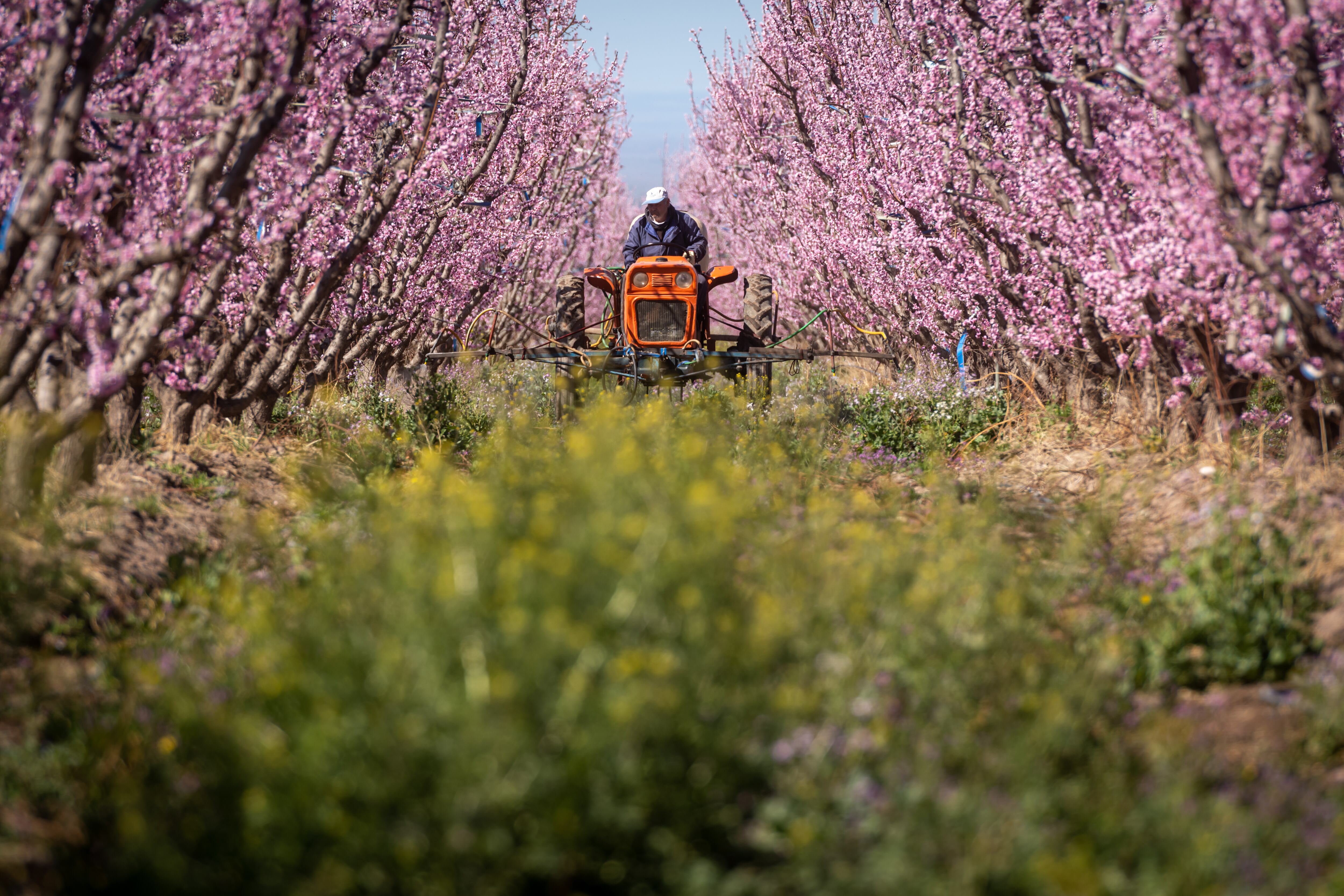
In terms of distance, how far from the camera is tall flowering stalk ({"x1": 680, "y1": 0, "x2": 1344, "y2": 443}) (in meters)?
4.09

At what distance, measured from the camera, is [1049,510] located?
541 centimetres

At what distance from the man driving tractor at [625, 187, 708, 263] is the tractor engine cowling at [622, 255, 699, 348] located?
588mm

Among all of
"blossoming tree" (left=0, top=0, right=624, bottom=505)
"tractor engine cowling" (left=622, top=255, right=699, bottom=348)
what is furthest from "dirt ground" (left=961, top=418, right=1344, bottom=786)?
"blossoming tree" (left=0, top=0, right=624, bottom=505)

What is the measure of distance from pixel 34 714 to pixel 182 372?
361cm

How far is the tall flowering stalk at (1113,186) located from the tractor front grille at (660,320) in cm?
224

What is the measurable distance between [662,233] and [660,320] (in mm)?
1290

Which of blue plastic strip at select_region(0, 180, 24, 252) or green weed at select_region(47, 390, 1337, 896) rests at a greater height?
blue plastic strip at select_region(0, 180, 24, 252)

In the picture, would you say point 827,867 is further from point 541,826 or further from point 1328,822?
point 1328,822

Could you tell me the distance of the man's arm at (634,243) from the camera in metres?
9.74

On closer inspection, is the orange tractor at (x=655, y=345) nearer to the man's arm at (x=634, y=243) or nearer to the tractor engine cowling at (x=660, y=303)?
the tractor engine cowling at (x=660, y=303)

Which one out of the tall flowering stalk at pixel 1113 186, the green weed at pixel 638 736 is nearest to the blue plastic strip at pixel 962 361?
the tall flowering stalk at pixel 1113 186

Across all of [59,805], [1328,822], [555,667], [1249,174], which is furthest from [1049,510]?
[59,805]

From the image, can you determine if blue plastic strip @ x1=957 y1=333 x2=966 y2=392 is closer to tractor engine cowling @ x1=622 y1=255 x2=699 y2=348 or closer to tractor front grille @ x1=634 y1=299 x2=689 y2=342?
tractor engine cowling @ x1=622 y1=255 x2=699 y2=348

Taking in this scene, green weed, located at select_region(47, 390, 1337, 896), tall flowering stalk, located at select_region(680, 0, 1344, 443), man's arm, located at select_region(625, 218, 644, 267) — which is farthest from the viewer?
man's arm, located at select_region(625, 218, 644, 267)
